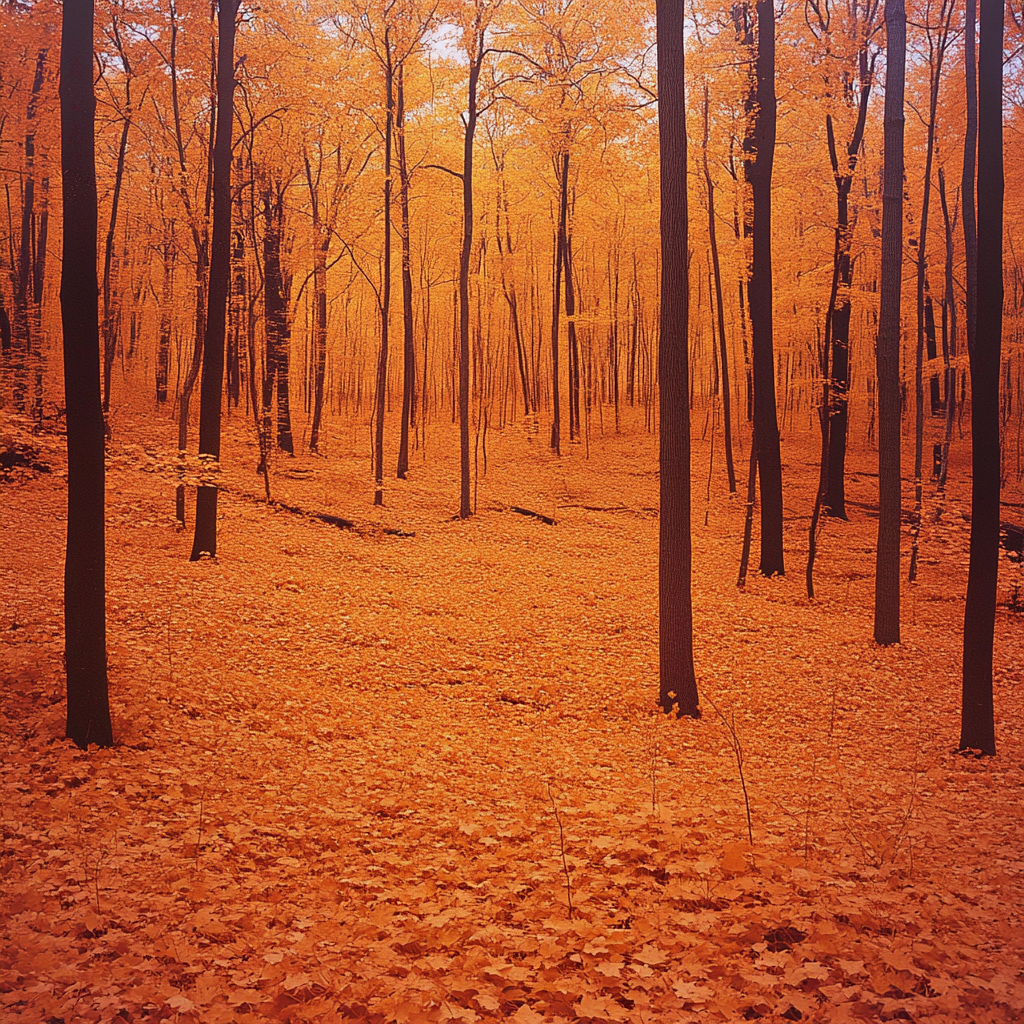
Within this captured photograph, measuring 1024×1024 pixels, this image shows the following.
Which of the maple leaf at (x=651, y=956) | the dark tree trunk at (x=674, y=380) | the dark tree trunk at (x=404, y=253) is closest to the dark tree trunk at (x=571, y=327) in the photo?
the dark tree trunk at (x=404, y=253)

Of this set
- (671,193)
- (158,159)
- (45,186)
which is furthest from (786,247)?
(45,186)

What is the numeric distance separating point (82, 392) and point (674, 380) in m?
6.14

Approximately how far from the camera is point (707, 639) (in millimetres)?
10336

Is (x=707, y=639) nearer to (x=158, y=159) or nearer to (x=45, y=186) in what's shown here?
(x=158, y=159)

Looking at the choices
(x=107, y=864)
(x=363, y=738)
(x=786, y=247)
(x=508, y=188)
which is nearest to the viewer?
(x=107, y=864)

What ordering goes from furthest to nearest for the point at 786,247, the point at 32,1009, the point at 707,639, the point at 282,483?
1. the point at 786,247
2. the point at 282,483
3. the point at 707,639
4. the point at 32,1009

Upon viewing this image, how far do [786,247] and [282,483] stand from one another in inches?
671

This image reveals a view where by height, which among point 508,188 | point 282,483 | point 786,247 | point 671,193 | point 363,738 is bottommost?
point 363,738

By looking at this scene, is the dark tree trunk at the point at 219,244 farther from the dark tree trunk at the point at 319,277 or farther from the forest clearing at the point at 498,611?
the dark tree trunk at the point at 319,277

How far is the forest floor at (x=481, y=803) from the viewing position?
3467 millimetres

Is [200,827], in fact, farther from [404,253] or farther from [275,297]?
[275,297]

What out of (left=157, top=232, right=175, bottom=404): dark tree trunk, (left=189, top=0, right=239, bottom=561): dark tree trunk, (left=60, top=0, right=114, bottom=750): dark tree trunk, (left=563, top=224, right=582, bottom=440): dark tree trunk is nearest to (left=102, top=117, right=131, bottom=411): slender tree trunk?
(left=157, top=232, right=175, bottom=404): dark tree trunk

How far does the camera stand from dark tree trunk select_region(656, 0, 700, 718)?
753 cm

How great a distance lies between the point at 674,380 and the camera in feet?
25.3
